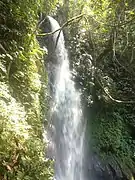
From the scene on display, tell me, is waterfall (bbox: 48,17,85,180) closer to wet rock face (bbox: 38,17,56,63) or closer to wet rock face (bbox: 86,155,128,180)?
wet rock face (bbox: 38,17,56,63)

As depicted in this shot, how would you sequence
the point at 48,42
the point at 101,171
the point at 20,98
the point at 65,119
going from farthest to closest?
1. the point at 48,42
2. the point at 101,171
3. the point at 65,119
4. the point at 20,98

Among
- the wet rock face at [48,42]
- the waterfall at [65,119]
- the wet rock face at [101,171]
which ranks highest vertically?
the wet rock face at [48,42]

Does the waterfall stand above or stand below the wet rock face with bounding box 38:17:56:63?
below

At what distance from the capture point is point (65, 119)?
9.91 meters

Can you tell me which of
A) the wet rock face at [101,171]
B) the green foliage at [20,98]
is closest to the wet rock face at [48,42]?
the green foliage at [20,98]

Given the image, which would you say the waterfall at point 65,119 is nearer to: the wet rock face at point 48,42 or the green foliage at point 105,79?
the wet rock face at point 48,42

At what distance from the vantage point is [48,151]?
26.2ft

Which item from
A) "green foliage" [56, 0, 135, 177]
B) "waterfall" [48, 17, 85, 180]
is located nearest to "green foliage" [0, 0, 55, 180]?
"waterfall" [48, 17, 85, 180]

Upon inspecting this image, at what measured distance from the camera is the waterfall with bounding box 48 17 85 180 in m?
8.92

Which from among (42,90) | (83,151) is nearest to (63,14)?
(83,151)

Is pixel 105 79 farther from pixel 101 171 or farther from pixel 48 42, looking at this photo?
pixel 101 171

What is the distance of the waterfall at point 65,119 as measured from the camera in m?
8.92

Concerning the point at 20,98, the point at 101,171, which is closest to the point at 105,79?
the point at 101,171

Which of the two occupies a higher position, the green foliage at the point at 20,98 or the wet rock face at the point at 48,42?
the wet rock face at the point at 48,42
